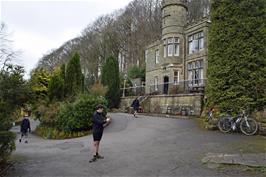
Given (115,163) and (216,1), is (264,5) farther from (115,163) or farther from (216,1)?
(115,163)

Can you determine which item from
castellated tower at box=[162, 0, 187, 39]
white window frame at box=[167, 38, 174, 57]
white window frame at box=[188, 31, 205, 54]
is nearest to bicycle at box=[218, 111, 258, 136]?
white window frame at box=[188, 31, 205, 54]

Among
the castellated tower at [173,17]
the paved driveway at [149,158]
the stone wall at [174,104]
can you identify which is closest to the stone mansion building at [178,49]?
the castellated tower at [173,17]

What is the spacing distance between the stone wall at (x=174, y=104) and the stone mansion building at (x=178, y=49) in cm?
250

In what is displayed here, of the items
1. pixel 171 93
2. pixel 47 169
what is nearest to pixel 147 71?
pixel 171 93

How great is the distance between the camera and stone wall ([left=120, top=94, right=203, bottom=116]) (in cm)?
2539

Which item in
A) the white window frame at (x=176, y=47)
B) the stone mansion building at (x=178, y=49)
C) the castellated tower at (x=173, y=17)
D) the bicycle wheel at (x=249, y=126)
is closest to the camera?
the bicycle wheel at (x=249, y=126)

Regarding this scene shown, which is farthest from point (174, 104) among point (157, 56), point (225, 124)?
point (157, 56)

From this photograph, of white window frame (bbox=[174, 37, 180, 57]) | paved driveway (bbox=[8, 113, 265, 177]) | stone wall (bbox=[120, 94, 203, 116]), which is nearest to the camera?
paved driveway (bbox=[8, 113, 265, 177])

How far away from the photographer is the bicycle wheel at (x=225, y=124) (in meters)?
16.3

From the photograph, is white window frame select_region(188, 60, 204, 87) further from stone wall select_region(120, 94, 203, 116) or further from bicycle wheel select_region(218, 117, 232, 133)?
bicycle wheel select_region(218, 117, 232, 133)

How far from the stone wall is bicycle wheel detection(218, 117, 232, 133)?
26.8 feet

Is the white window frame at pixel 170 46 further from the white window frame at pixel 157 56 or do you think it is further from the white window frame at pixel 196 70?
the white window frame at pixel 157 56

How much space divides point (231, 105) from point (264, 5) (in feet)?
18.5

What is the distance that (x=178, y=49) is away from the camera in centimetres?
3662
